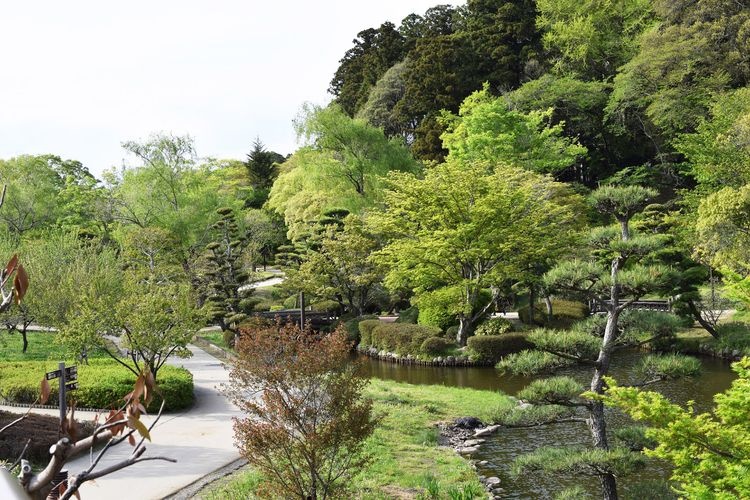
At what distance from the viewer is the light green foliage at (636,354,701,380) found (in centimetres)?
769

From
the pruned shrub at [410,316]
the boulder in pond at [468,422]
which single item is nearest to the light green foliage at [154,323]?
the boulder in pond at [468,422]

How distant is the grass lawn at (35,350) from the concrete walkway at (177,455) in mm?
6571

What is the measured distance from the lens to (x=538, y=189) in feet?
79.6

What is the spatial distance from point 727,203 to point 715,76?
39.9 ft

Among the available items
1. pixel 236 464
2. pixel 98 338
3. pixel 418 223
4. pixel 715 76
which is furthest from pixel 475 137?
pixel 236 464

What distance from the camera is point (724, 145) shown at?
2273cm

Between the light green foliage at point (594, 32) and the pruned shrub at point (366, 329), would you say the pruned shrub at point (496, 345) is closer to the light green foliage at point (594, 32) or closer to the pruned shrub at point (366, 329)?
the pruned shrub at point (366, 329)

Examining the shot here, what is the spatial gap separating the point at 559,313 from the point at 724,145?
8.67 meters

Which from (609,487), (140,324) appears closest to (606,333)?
(609,487)

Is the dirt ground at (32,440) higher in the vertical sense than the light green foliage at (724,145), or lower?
lower

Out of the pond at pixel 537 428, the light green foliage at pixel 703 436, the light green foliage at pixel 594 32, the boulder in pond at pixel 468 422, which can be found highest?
the light green foliage at pixel 594 32

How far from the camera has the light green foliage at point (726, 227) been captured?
18.5 meters

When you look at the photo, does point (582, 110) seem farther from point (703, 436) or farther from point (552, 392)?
point (703, 436)

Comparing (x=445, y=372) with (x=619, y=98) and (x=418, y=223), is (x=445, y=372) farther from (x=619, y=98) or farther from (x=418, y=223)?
A: (x=619, y=98)
